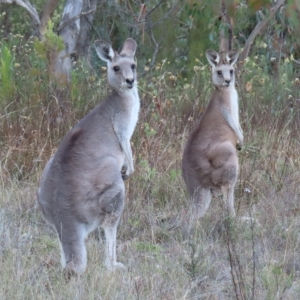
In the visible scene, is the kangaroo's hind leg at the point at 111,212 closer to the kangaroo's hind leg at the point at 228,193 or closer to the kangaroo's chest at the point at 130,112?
the kangaroo's chest at the point at 130,112

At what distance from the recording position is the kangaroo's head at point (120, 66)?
567 cm

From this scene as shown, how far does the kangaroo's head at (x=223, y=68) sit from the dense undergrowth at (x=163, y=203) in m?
0.57

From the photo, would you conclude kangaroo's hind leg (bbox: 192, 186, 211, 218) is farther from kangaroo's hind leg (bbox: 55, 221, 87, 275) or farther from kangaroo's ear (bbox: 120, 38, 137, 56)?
kangaroo's hind leg (bbox: 55, 221, 87, 275)

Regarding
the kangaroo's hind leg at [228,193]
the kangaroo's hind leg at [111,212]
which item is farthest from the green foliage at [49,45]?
the kangaroo's hind leg at [111,212]

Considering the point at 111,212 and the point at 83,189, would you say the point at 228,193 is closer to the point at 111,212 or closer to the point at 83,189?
Answer: the point at 111,212

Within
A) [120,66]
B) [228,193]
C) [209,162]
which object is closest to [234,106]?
[209,162]

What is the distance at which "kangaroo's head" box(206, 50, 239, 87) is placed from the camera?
677cm

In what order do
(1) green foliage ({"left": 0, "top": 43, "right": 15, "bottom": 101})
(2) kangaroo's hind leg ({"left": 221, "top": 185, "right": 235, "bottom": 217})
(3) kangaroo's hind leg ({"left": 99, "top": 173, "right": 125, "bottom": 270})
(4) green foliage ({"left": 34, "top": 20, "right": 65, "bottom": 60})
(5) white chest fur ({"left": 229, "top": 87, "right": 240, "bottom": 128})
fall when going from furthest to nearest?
(4) green foliage ({"left": 34, "top": 20, "right": 65, "bottom": 60}), (1) green foliage ({"left": 0, "top": 43, "right": 15, "bottom": 101}), (5) white chest fur ({"left": 229, "top": 87, "right": 240, "bottom": 128}), (2) kangaroo's hind leg ({"left": 221, "top": 185, "right": 235, "bottom": 217}), (3) kangaroo's hind leg ({"left": 99, "top": 173, "right": 125, "bottom": 270})

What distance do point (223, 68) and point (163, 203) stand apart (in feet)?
4.53

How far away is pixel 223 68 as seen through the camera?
6809mm

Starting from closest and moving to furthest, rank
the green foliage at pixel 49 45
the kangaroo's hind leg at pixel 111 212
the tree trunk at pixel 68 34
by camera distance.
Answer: the kangaroo's hind leg at pixel 111 212 < the green foliage at pixel 49 45 < the tree trunk at pixel 68 34

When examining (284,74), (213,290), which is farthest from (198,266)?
(284,74)

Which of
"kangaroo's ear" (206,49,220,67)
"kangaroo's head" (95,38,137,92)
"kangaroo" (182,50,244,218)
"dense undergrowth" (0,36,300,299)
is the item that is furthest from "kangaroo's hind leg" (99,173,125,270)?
"kangaroo's ear" (206,49,220,67)

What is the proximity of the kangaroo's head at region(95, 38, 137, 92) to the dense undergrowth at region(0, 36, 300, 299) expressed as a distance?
97cm
